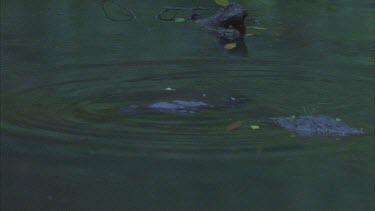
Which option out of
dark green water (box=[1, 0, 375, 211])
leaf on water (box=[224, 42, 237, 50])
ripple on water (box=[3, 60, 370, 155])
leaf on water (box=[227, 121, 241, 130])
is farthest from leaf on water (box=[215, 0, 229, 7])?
leaf on water (box=[227, 121, 241, 130])

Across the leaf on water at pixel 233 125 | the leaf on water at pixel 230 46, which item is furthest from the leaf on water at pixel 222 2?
the leaf on water at pixel 233 125

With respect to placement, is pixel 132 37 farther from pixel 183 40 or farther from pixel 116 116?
pixel 116 116

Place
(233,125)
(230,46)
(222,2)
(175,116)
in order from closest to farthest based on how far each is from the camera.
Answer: (233,125)
(175,116)
(230,46)
(222,2)

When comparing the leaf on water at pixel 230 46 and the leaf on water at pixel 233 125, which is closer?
the leaf on water at pixel 233 125

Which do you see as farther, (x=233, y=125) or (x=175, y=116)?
(x=175, y=116)

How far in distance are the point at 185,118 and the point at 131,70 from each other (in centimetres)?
163

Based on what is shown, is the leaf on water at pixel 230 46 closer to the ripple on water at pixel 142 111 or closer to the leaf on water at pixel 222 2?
the ripple on water at pixel 142 111

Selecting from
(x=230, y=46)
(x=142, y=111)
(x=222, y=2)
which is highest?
(x=142, y=111)

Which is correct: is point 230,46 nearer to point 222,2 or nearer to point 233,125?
point 222,2

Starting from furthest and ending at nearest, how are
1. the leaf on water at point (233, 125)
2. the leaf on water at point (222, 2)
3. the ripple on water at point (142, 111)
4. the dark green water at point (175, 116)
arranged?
the leaf on water at point (222, 2)
the leaf on water at point (233, 125)
the ripple on water at point (142, 111)
the dark green water at point (175, 116)

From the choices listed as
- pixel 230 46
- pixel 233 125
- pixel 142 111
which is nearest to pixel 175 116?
pixel 142 111

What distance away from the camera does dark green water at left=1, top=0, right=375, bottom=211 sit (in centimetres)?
445

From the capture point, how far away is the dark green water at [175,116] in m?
4.45

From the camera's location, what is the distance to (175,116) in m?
5.77
